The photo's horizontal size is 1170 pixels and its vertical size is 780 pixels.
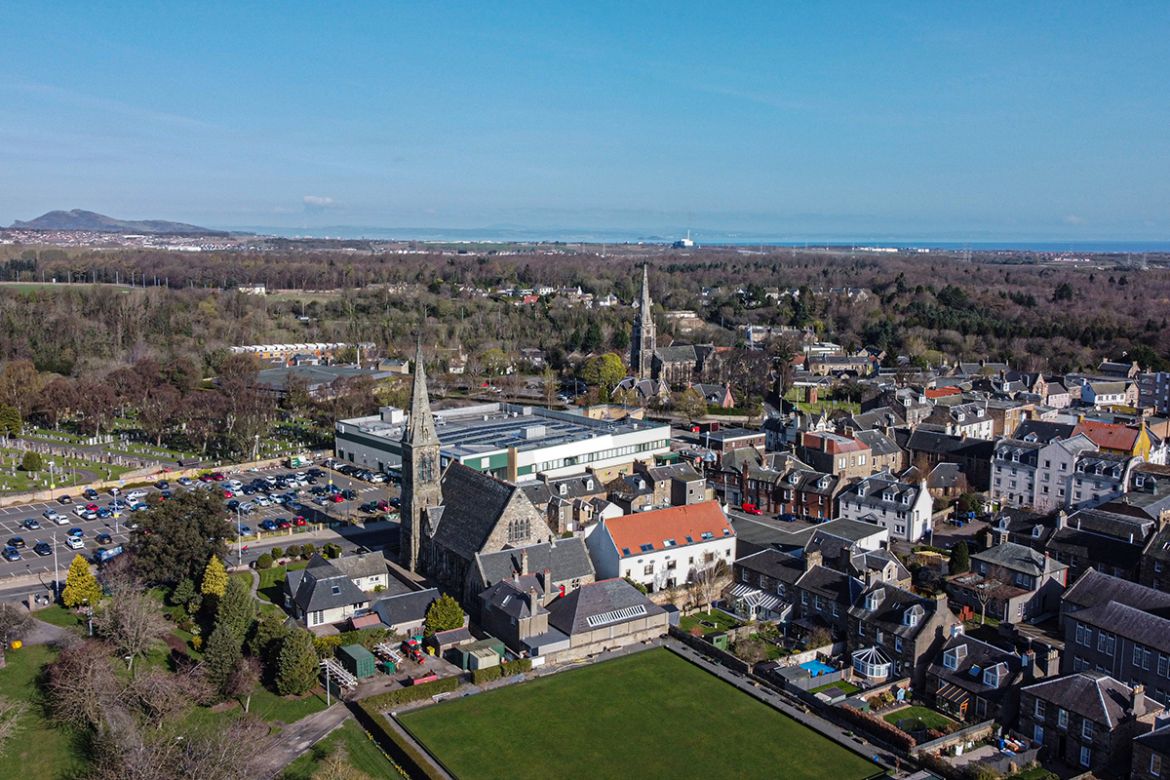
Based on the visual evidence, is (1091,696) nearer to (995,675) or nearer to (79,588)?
(995,675)

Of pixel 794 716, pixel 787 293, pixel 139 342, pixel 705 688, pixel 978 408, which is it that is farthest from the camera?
pixel 787 293

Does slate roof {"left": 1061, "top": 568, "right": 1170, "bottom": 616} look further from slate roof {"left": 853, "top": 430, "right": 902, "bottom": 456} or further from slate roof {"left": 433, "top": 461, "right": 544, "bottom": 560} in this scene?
slate roof {"left": 853, "top": 430, "right": 902, "bottom": 456}

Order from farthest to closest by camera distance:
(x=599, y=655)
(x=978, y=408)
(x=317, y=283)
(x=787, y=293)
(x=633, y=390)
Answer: (x=317, y=283) < (x=787, y=293) < (x=633, y=390) < (x=978, y=408) < (x=599, y=655)

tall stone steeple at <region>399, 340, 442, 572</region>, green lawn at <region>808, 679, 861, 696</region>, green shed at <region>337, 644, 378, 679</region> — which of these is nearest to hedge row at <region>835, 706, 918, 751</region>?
green lawn at <region>808, 679, 861, 696</region>

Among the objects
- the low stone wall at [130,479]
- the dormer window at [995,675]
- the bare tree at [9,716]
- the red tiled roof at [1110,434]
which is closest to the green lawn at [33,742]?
the bare tree at [9,716]

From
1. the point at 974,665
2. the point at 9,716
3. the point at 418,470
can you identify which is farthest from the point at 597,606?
the point at 9,716

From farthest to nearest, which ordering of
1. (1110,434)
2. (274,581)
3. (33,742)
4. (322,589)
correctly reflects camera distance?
(1110,434)
(274,581)
(322,589)
(33,742)

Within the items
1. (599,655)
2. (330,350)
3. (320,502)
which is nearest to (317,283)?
(330,350)

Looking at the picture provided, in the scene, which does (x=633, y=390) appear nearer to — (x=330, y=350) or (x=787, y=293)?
(x=330, y=350)
